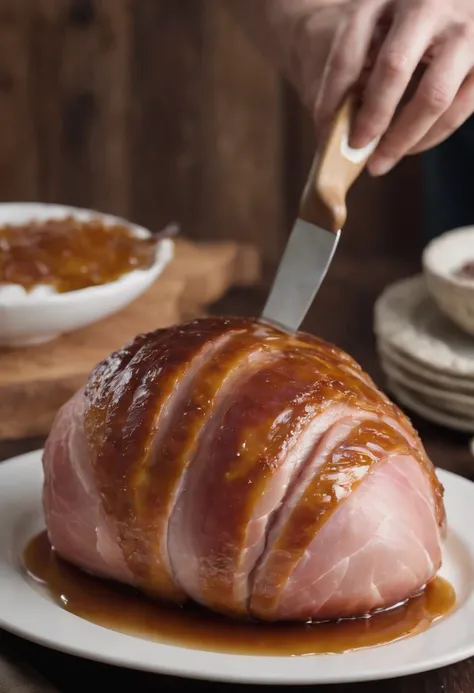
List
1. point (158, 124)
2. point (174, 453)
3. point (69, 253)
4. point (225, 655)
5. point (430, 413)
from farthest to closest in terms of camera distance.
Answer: point (158, 124) < point (69, 253) < point (430, 413) < point (174, 453) < point (225, 655)

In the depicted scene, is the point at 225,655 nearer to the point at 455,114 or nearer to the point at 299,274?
the point at 299,274

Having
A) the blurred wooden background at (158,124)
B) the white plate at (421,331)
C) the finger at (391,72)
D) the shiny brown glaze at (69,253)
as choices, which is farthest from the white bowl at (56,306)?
the blurred wooden background at (158,124)

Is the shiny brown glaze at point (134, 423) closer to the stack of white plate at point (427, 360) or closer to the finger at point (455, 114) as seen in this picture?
the finger at point (455, 114)

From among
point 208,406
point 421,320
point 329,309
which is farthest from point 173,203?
point 208,406

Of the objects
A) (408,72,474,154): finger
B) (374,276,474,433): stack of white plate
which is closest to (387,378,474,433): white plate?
(374,276,474,433): stack of white plate

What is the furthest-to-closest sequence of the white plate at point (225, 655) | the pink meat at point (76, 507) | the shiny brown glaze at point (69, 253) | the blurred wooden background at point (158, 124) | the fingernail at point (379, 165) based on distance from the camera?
the blurred wooden background at point (158, 124), the shiny brown glaze at point (69, 253), the fingernail at point (379, 165), the pink meat at point (76, 507), the white plate at point (225, 655)

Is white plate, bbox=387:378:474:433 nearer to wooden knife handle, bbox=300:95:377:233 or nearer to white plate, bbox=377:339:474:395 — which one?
white plate, bbox=377:339:474:395

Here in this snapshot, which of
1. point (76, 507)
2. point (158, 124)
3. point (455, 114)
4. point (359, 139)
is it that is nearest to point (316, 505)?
point (76, 507)

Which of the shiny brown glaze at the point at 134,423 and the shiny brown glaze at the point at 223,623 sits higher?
the shiny brown glaze at the point at 134,423
